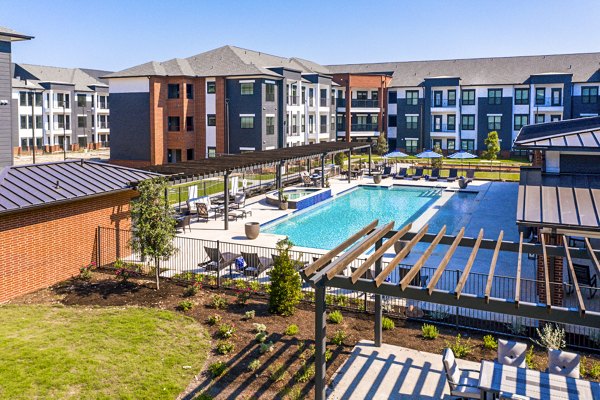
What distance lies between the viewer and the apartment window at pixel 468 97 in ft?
214

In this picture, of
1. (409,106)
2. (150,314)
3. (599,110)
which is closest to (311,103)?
(409,106)

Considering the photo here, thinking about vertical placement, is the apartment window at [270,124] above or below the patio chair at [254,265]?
above

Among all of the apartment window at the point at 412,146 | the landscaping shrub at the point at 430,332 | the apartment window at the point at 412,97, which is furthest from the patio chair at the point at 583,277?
the apartment window at the point at 412,97

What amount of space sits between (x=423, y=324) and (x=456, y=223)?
51.6ft

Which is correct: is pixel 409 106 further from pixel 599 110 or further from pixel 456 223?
pixel 456 223

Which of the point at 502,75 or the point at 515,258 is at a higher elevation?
the point at 502,75

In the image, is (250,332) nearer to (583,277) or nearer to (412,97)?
(583,277)

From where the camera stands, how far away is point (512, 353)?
11.0 metres

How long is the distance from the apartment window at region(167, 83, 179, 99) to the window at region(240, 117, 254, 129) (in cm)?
702

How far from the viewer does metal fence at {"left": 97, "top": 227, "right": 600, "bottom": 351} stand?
13.8 meters

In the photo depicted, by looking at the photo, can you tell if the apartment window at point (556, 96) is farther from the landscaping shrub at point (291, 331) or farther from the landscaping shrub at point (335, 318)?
the landscaping shrub at point (291, 331)

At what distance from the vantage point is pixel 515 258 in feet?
69.1

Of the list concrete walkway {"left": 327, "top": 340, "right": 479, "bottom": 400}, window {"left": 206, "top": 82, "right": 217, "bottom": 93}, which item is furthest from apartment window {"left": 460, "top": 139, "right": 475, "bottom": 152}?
concrete walkway {"left": 327, "top": 340, "right": 479, "bottom": 400}

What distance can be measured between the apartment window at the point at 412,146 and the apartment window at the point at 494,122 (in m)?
9.13
